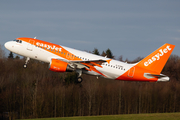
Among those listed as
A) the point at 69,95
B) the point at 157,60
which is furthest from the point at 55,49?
the point at 69,95

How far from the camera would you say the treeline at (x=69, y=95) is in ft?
234

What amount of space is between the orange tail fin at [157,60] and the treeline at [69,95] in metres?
27.0

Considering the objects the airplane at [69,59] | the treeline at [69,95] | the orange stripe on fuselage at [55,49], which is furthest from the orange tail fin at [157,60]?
the treeline at [69,95]

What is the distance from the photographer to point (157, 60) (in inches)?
1679

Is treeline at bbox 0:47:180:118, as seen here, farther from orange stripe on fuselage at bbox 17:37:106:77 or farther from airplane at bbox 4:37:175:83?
orange stripe on fuselage at bbox 17:37:106:77

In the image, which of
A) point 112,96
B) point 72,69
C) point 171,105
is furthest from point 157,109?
point 72,69

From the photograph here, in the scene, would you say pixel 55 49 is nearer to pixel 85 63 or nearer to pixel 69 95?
pixel 85 63

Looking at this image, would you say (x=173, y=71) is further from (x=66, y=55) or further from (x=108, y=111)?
(x=66, y=55)

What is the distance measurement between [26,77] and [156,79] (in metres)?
41.0

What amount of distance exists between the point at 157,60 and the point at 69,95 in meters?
36.2

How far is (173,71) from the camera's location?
85.1 metres

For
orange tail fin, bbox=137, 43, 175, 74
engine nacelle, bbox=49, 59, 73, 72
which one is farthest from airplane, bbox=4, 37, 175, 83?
orange tail fin, bbox=137, 43, 175, 74

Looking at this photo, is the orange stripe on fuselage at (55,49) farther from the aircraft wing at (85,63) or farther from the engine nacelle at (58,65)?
the engine nacelle at (58,65)

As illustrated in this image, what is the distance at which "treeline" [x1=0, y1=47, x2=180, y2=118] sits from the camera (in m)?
71.3
